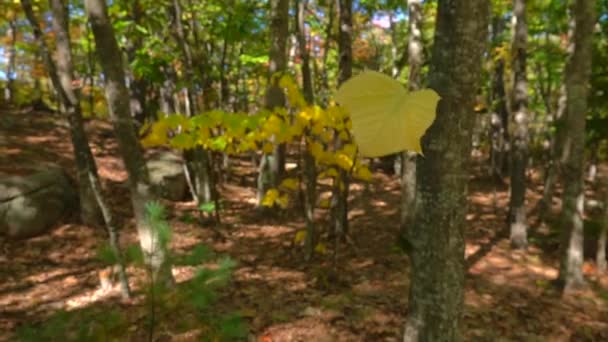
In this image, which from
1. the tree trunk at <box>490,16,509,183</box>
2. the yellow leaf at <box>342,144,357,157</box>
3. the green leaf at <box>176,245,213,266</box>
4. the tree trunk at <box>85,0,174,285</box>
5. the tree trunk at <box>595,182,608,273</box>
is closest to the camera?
the green leaf at <box>176,245,213,266</box>

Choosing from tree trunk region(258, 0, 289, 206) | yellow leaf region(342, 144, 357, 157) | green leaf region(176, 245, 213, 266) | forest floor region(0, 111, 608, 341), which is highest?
tree trunk region(258, 0, 289, 206)

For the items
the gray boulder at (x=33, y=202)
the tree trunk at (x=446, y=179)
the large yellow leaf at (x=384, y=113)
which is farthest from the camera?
the gray boulder at (x=33, y=202)

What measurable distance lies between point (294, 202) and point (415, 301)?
23.4ft

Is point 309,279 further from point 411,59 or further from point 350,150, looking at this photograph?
point 411,59

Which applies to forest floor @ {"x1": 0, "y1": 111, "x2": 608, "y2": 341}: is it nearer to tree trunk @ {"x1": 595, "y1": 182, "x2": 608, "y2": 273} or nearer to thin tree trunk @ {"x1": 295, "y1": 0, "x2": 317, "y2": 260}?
tree trunk @ {"x1": 595, "y1": 182, "x2": 608, "y2": 273}

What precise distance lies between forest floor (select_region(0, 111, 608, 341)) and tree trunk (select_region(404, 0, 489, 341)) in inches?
51.5

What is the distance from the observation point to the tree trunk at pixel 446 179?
58.2 inches

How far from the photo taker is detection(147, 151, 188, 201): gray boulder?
8.48m

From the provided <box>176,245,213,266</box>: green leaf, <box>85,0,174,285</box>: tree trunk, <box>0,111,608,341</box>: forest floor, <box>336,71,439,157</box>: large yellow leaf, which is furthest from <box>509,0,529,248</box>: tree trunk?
<box>336,71,439,157</box>: large yellow leaf

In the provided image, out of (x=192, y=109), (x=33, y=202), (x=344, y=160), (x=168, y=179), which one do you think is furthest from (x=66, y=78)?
(x=344, y=160)

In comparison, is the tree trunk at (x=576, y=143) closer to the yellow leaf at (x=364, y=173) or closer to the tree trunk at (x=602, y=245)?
the tree trunk at (x=602, y=245)

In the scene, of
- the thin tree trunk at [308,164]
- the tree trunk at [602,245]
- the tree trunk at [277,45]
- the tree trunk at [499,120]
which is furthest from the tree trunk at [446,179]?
the tree trunk at [499,120]

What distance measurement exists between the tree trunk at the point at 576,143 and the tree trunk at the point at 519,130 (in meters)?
1.55

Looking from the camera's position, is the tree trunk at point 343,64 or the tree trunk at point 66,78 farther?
the tree trunk at point 343,64
